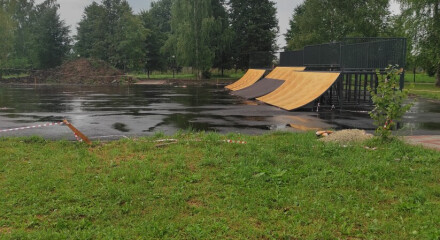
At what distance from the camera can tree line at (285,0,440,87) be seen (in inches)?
1280

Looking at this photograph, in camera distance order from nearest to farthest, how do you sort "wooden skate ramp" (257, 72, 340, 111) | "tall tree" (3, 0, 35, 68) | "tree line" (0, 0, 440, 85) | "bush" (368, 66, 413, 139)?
"bush" (368, 66, 413, 139), "wooden skate ramp" (257, 72, 340, 111), "tree line" (0, 0, 440, 85), "tall tree" (3, 0, 35, 68)

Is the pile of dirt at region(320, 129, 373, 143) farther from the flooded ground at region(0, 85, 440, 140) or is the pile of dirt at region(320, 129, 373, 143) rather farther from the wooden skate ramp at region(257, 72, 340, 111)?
the wooden skate ramp at region(257, 72, 340, 111)

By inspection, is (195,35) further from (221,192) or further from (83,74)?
(221,192)

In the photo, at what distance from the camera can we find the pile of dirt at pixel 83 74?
4371 centimetres

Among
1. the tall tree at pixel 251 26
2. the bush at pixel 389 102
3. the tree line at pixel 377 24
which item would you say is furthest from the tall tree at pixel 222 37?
the bush at pixel 389 102

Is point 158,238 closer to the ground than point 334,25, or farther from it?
closer to the ground

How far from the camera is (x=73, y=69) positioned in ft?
155

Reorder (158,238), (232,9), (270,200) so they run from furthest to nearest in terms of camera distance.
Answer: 1. (232,9)
2. (270,200)
3. (158,238)

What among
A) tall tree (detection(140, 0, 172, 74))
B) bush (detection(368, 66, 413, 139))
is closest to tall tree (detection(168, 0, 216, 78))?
tall tree (detection(140, 0, 172, 74))

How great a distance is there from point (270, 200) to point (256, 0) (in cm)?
4925

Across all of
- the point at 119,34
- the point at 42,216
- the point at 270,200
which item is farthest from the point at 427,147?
the point at 119,34

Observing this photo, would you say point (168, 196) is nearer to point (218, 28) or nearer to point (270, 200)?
point (270, 200)

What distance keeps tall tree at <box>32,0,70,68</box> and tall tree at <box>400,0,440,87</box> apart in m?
48.2

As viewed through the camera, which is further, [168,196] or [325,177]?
[325,177]
